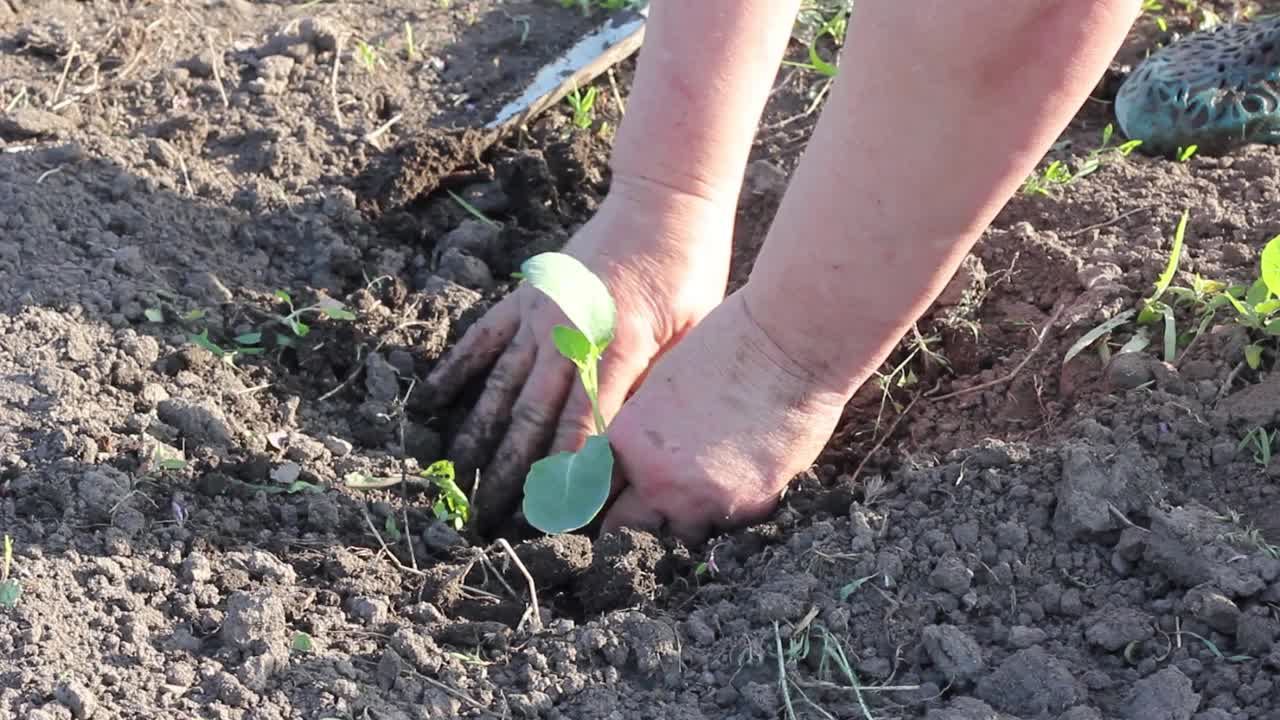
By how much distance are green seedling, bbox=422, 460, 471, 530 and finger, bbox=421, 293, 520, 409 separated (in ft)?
0.57

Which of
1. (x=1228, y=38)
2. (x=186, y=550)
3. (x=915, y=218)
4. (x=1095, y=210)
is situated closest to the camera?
(x=915, y=218)

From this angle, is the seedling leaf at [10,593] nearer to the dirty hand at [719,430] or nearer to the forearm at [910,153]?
the dirty hand at [719,430]

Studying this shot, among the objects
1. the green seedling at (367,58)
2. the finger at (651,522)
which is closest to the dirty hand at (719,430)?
the finger at (651,522)

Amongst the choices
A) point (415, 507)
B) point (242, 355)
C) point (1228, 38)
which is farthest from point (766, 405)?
point (1228, 38)

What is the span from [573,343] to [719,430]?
0.69 ft

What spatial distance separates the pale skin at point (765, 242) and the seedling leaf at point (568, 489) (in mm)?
74

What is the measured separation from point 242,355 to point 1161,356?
50.6 inches

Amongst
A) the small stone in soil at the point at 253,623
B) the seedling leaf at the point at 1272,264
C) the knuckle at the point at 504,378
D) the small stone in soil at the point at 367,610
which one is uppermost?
the seedling leaf at the point at 1272,264

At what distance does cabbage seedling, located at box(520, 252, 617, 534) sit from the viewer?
4.95ft

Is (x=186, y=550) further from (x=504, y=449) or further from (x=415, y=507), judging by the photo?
(x=504, y=449)

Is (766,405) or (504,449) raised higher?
(766,405)

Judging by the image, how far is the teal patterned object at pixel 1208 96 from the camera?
216cm

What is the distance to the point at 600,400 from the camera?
1779 millimetres

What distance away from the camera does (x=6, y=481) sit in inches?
58.7
